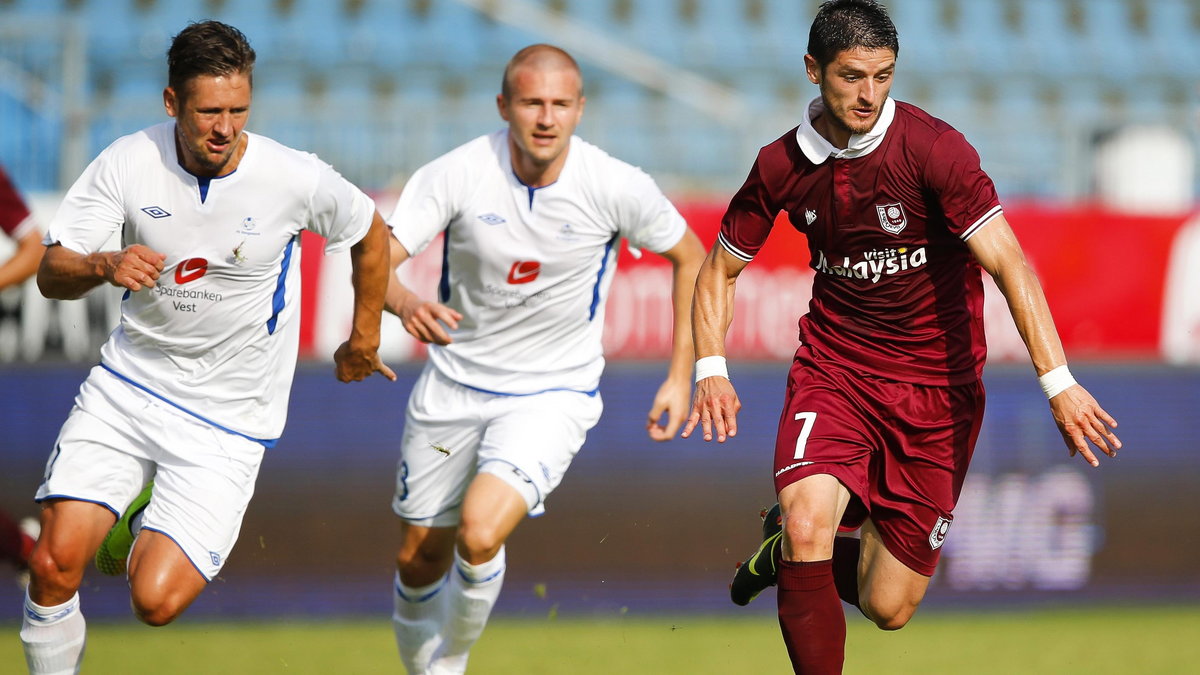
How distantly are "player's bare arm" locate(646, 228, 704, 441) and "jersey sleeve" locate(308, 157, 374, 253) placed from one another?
1495mm

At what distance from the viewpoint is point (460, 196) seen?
20.4 ft

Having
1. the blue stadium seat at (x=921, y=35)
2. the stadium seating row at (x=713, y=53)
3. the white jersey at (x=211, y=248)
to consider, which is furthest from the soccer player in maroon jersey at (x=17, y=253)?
the blue stadium seat at (x=921, y=35)

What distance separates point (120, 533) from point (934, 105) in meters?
9.96

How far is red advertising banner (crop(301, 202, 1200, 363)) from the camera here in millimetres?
9617

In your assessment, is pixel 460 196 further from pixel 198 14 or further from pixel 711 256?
pixel 198 14

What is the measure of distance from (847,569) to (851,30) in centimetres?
223

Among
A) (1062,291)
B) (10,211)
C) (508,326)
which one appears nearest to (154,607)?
(508,326)

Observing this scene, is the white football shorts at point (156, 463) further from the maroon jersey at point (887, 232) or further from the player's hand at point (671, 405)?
the maroon jersey at point (887, 232)

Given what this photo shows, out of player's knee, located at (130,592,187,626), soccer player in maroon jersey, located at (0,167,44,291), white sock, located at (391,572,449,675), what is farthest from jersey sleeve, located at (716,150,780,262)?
soccer player in maroon jersey, located at (0,167,44,291)

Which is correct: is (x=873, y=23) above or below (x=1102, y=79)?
above

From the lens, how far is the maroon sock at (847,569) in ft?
18.8

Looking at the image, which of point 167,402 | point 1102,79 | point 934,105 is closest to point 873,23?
point 167,402

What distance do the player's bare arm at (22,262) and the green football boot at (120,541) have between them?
5.19 ft

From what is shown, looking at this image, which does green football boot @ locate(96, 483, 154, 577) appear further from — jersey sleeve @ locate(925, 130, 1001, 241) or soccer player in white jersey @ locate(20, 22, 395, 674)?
jersey sleeve @ locate(925, 130, 1001, 241)
